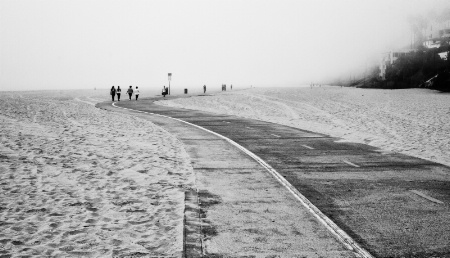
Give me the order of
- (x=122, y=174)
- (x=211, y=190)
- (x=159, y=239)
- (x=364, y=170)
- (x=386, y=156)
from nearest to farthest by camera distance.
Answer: (x=159, y=239)
(x=211, y=190)
(x=122, y=174)
(x=364, y=170)
(x=386, y=156)

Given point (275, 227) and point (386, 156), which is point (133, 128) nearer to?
point (386, 156)

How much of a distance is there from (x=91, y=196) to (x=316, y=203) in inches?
185

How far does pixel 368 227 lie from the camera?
22.0 feet

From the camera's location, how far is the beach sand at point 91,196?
5.97 metres

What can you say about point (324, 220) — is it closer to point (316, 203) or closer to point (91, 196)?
point (316, 203)

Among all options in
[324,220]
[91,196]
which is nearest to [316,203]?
[324,220]

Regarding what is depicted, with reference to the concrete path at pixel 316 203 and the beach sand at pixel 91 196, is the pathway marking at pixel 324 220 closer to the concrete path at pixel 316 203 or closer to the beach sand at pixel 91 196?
the concrete path at pixel 316 203

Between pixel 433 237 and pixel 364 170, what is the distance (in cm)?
505

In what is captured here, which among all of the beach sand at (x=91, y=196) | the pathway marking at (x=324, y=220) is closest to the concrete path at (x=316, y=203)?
the pathway marking at (x=324, y=220)

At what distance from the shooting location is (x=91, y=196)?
8.40 meters

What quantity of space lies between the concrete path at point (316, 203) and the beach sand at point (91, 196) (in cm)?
56

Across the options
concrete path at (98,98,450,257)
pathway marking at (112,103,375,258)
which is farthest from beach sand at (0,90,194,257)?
pathway marking at (112,103,375,258)

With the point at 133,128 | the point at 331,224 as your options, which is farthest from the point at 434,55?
the point at 331,224

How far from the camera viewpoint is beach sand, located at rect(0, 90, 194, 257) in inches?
235
